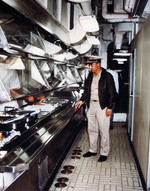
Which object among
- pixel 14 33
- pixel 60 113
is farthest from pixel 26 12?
pixel 60 113

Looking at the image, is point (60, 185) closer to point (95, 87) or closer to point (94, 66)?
point (95, 87)

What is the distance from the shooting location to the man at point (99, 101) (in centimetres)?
402

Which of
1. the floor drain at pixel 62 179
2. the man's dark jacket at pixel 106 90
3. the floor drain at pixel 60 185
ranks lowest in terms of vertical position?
the floor drain at pixel 60 185

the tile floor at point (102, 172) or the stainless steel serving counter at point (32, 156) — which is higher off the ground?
the stainless steel serving counter at point (32, 156)

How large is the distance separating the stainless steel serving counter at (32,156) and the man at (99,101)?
797mm

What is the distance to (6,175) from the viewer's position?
72.0 inches

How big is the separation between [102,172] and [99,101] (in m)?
1.22

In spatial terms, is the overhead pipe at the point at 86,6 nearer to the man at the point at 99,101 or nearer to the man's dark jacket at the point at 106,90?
the man at the point at 99,101

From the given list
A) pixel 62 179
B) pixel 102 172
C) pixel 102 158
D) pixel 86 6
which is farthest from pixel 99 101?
pixel 86 6

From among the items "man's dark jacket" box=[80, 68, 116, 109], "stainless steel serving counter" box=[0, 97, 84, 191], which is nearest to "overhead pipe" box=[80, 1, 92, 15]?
"man's dark jacket" box=[80, 68, 116, 109]

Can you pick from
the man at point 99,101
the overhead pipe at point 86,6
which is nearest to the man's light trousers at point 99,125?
the man at point 99,101

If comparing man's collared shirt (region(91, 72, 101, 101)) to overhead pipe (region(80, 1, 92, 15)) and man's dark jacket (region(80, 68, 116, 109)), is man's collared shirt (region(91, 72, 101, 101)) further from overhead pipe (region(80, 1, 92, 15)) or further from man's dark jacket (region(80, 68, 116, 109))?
overhead pipe (region(80, 1, 92, 15))

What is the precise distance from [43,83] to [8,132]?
172 centimetres

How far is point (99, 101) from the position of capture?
159 inches
